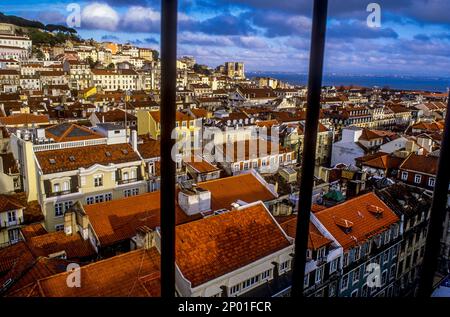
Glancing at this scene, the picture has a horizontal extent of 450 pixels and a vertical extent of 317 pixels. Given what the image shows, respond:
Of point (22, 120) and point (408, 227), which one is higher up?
point (22, 120)

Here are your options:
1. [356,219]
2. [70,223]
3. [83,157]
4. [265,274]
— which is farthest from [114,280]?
[83,157]

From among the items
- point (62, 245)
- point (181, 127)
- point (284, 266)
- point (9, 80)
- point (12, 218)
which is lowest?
point (12, 218)

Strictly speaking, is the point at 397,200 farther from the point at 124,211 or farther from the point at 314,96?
the point at 314,96

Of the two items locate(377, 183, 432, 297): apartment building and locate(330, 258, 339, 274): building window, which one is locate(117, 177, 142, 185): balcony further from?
locate(377, 183, 432, 297): apartment building

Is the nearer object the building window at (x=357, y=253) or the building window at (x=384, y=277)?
the building window at (x=357, y=253)

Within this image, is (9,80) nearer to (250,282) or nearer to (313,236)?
(313,236)

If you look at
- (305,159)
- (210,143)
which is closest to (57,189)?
(210,143)

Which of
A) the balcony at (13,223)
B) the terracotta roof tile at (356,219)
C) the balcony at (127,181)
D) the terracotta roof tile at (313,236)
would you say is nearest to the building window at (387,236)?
the terracotta roof tile at (356,219)

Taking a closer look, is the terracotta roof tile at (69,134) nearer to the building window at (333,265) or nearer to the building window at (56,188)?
the building window at (56,188)
